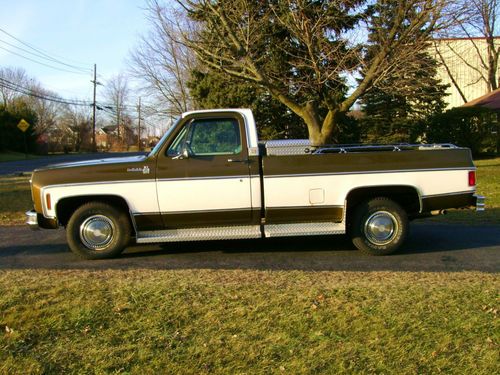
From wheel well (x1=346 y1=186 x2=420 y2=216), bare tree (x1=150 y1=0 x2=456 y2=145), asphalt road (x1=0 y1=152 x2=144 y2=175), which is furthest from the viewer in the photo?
asphalt road (x1=0 y1=152 x2=144 y2=175)

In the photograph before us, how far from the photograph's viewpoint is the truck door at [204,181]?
6.48 metres

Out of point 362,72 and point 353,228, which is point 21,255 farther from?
point 362,72

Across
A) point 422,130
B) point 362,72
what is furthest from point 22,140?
point 362,72

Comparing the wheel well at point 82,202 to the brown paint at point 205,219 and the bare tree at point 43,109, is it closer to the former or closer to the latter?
the brown paint at point 205,219

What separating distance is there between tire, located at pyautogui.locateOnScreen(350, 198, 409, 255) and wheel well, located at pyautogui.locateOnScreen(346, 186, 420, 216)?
3.2 inches

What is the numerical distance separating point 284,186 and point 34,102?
73.0m

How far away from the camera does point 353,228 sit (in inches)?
268

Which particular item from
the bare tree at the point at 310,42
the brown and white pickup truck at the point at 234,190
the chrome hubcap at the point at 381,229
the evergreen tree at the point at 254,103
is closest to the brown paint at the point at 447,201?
the brown and white pickup truck at the point at 234,190

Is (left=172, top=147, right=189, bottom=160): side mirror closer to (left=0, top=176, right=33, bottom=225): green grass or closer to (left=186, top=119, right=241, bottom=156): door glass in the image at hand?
(left=186, top=119, right=241, bottom=156): door glass

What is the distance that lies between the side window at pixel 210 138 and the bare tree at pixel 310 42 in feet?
25.3

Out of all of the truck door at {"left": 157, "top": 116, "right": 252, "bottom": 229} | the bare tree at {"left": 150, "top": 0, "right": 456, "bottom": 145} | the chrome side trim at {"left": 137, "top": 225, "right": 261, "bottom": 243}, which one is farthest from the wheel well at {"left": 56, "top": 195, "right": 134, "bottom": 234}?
the bare tree at {"left": 150, "top": 0, "right": 456, "bottom": 145}

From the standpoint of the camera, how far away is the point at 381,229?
6793 millimetres

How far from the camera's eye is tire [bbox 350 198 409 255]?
675cm

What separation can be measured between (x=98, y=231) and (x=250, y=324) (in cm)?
339
